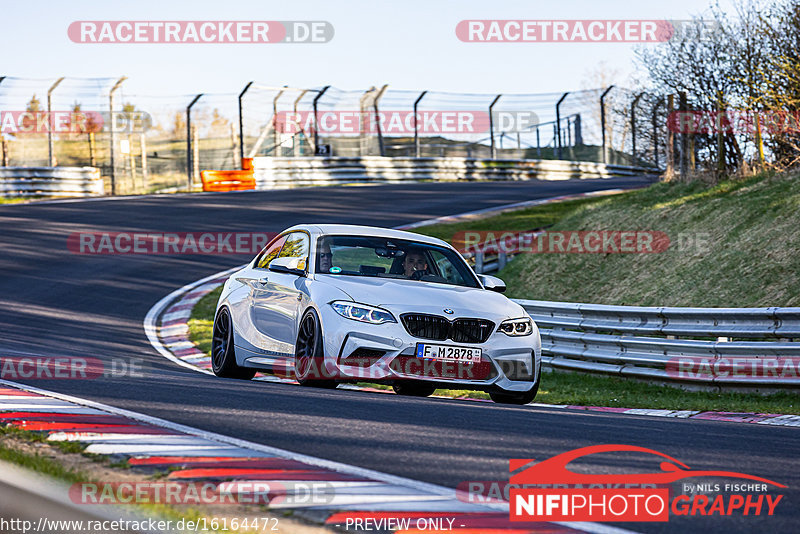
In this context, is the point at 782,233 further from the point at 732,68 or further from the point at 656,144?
the point at 656,144

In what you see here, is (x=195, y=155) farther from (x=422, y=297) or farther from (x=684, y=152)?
(x=422, y=297)

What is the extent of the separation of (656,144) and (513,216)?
1492 cm

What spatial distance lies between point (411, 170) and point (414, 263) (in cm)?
2829

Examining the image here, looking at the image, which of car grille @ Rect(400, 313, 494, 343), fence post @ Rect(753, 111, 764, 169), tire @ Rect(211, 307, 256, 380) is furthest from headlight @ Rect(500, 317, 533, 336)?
fence post @ Rect(753, 111, 764, 169)

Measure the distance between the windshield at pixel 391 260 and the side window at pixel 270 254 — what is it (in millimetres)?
840

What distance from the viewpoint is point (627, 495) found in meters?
4.66

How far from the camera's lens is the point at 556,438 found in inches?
237

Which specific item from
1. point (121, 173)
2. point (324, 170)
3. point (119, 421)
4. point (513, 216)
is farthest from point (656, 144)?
point (119, 421)

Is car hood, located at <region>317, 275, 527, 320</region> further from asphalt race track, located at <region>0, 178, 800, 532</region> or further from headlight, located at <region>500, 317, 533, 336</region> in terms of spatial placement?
asphalt race track, located at <region>0, 178, 800, 532</region>

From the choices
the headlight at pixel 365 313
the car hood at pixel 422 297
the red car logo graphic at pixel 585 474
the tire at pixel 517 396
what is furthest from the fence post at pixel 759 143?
the red car logo graphic at pixel 585 474

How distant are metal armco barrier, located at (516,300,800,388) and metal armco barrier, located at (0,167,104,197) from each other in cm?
2151

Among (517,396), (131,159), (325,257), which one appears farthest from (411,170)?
(517,396)

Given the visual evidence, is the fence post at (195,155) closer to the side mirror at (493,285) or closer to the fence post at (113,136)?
the fence post at (113,136)

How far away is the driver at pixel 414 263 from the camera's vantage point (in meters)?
9.70
